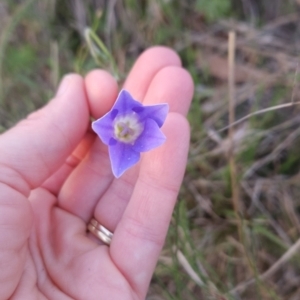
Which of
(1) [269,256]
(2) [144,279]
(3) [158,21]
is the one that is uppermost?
(3) [158,21]

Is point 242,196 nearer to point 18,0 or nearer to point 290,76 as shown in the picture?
point 290,76

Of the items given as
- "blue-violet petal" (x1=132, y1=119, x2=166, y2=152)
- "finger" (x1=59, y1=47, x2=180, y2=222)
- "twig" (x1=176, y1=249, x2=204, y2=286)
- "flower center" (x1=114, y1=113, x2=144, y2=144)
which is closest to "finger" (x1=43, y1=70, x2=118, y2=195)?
"finger" (x1=59, y1=47, x2=180, y2=222)

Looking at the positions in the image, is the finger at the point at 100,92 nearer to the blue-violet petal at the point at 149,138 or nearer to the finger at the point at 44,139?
the finger at the point at 44,139

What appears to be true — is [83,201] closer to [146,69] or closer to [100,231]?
[100,231]

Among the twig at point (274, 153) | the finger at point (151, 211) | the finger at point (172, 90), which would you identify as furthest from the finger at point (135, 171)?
the twig at point (274, 153)

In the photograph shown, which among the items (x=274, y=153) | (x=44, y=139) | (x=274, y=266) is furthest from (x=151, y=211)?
(x=274, y=153)

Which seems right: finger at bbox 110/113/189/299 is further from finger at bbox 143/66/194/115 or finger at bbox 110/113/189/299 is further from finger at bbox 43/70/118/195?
finger at bbox 43/70/118/195

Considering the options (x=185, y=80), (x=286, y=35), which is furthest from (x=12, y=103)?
(x=286, y=35)
